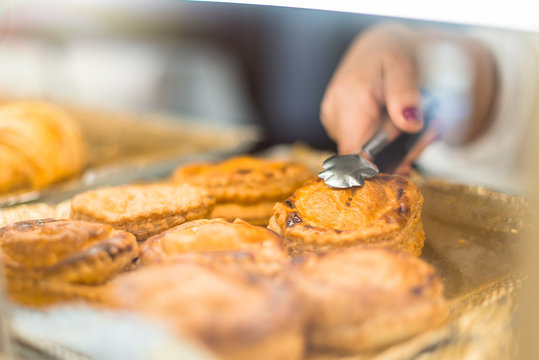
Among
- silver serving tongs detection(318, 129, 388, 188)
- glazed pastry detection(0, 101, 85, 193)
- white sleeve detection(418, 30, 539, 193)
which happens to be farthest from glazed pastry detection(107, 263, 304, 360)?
glazed pastry detection(0, 101, 85, 193)

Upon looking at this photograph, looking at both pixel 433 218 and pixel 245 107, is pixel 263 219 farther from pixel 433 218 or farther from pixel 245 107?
pixel 245 107

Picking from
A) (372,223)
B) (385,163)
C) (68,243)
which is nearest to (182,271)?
(68,243)

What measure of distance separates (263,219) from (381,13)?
656 mm

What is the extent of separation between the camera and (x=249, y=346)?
2.27 ft

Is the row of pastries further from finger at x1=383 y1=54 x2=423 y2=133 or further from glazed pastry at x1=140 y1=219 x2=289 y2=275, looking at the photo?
finger at x1=383 y1=54 x2=423 y2=133

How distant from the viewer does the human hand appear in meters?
1.43

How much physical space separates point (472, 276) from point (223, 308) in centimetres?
70

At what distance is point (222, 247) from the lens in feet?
3.36

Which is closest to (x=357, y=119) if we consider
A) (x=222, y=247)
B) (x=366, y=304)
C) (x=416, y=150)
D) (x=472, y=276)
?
(x=416, y=150)

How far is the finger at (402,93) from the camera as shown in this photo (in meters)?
1.41

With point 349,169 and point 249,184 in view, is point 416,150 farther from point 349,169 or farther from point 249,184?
point 249,184

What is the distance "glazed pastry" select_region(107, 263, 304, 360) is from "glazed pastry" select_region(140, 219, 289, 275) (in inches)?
3.6

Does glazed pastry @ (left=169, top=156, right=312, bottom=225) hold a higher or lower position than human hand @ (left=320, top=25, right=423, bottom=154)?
lower

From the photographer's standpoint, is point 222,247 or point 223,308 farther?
point 222,247
